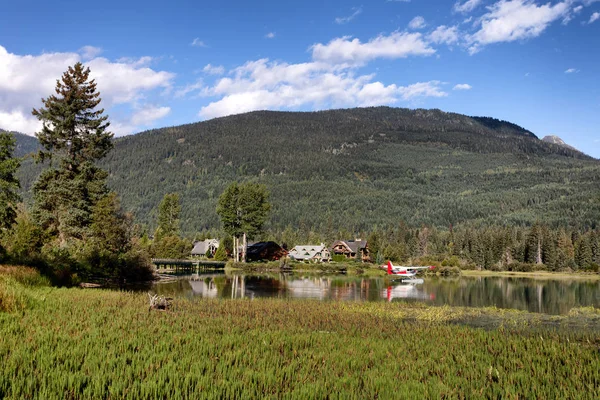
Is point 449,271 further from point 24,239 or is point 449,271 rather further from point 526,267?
point 24,239

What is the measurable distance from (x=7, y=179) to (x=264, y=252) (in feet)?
258

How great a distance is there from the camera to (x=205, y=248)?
134500 mm

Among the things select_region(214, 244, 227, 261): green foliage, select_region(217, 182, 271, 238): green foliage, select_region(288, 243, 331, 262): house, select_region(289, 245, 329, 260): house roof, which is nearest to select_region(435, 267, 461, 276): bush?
select_region(288, 243, 331, 262): house

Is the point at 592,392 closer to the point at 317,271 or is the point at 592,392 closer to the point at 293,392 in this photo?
the point at 293,392

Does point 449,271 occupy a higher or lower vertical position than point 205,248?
lower

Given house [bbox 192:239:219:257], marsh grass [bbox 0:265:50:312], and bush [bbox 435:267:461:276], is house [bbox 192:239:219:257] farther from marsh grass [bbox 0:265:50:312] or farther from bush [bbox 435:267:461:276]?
marsh grass [bbox 0:265:50:312]

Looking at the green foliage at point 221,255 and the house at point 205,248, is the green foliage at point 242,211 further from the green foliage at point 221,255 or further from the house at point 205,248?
the house at point 205,248

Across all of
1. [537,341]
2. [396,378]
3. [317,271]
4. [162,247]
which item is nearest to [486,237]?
[317,271]

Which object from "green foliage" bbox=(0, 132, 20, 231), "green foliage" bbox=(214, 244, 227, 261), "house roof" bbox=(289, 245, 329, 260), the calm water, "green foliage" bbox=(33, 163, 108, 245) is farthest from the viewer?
"house roof" bbox=(289, 245, 329, 260)

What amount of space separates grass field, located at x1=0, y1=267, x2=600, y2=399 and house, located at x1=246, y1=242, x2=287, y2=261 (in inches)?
3349

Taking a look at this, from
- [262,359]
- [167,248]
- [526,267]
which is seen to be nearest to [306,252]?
[167,248]

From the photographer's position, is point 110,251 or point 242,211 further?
point 242,211

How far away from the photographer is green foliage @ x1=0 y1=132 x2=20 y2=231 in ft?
98.8

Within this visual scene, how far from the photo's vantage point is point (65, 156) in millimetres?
44938
